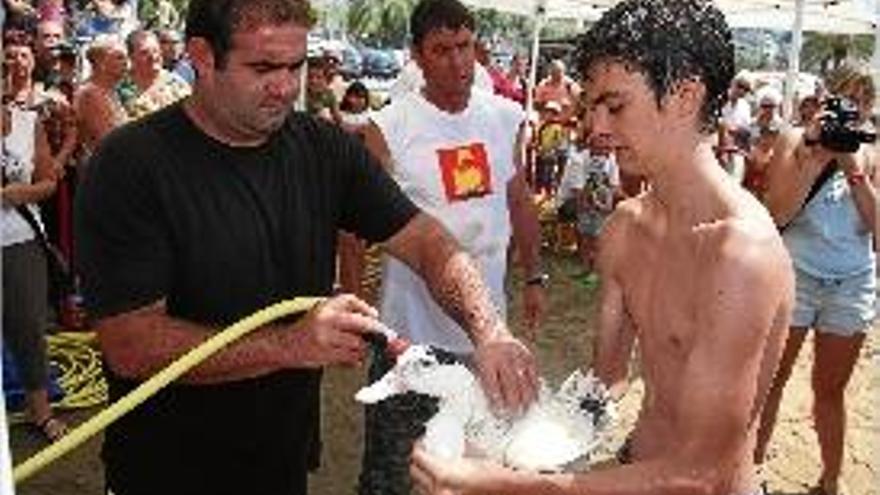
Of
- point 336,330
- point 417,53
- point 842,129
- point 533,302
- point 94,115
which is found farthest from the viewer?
point 94,115

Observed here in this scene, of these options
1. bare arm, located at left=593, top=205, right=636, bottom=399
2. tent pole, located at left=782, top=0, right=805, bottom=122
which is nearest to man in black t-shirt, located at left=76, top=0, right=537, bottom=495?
bare arm, located at left=593, top=205, right=636, bottom=399

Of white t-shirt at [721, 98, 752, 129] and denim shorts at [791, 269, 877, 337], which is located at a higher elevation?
denim shorts at [791, 269, 877, 337]

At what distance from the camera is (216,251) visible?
9.20ft

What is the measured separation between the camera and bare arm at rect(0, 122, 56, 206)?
219 inches

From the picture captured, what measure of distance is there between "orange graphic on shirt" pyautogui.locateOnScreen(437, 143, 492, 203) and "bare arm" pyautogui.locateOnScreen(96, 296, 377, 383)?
179 cm

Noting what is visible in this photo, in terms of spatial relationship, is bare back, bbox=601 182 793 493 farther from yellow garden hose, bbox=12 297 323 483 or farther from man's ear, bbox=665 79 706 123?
yellow garden hose, bbox=12 297 323 483

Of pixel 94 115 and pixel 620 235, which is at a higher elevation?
pixel 620 235

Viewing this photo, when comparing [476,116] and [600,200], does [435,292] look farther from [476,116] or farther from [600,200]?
[600,200]

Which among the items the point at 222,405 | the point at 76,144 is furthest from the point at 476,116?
the point at 76,144

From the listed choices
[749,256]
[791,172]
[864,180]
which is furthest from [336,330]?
[864,180]

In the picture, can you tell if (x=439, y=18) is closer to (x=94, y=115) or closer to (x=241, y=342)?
(x=241, y=342)

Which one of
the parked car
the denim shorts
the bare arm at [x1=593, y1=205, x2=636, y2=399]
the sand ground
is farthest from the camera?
the parked car

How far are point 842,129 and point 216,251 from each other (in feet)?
10.1

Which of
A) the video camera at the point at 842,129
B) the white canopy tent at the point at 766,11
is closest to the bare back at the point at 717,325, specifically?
the video camera at the point at 842,129
